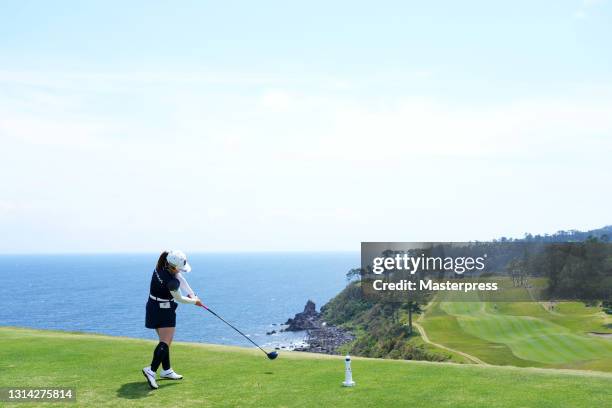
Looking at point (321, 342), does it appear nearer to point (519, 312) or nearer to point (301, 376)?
point (519, 312)

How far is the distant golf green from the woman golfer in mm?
45933

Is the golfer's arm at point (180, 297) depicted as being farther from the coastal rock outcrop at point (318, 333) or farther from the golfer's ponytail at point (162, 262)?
the coastal rock outcrop at point (318, 333)

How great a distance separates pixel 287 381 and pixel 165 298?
320 centimetres

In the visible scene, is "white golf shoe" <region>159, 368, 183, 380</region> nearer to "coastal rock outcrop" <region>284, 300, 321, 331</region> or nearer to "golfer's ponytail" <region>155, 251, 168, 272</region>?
"golfer's ponytail" <region>155, 251, 168, 272</region>

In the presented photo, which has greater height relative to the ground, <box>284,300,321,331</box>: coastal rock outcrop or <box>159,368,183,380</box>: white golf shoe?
<box>159,368,183,380</box>: white golf shoe

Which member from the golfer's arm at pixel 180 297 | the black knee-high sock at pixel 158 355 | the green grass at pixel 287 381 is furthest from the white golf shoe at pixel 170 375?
the golfer's arm at pixel 180 297

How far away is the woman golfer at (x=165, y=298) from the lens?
36.2 ft

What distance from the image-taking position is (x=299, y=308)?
180m

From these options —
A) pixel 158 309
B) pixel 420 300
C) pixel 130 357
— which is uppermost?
pixel 158 309

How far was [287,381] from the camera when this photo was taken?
1116cm

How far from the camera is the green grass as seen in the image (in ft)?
31.9

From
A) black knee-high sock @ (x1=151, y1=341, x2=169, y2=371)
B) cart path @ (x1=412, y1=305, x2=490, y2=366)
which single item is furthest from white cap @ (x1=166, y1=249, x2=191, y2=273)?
cart path @ (x1=412, y1=305, x2=490, y2=366)

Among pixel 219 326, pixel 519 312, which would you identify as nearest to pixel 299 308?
pixel 219 326

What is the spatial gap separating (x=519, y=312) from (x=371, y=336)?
30.6 metres
